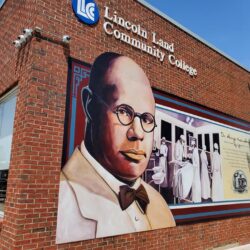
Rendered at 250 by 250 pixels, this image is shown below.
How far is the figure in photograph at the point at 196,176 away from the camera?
8141 mm

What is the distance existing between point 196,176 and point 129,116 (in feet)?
9.51

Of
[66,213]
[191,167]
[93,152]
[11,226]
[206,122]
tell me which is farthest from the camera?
[206,122]

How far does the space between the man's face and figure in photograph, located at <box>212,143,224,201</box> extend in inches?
113

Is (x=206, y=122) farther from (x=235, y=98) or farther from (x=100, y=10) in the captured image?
(x=100, y=10)

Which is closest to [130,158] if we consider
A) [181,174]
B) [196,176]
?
[181,174]

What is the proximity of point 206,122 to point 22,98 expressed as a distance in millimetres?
5670

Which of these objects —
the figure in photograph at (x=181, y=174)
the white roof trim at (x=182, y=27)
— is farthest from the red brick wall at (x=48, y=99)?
the figure in photograph at (x=181, y=174)

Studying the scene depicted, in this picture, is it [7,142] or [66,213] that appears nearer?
[66,213]

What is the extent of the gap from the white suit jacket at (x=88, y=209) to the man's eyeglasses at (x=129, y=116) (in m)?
1.27

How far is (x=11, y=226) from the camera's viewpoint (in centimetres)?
498

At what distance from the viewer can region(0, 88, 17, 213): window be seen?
6105 mm

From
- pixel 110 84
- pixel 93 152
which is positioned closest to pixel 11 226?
pixel 93 152

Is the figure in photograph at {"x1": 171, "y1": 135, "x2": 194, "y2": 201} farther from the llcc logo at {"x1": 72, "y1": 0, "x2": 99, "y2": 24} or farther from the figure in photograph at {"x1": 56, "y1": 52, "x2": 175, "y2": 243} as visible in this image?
the llcc logo at {"x1": 72, "y1": 0, "x2": 99, "y2": 24}

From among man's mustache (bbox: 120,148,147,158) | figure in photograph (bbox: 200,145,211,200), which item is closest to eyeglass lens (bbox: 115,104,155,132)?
man's mustache (bbox: 120,148,147,158)
